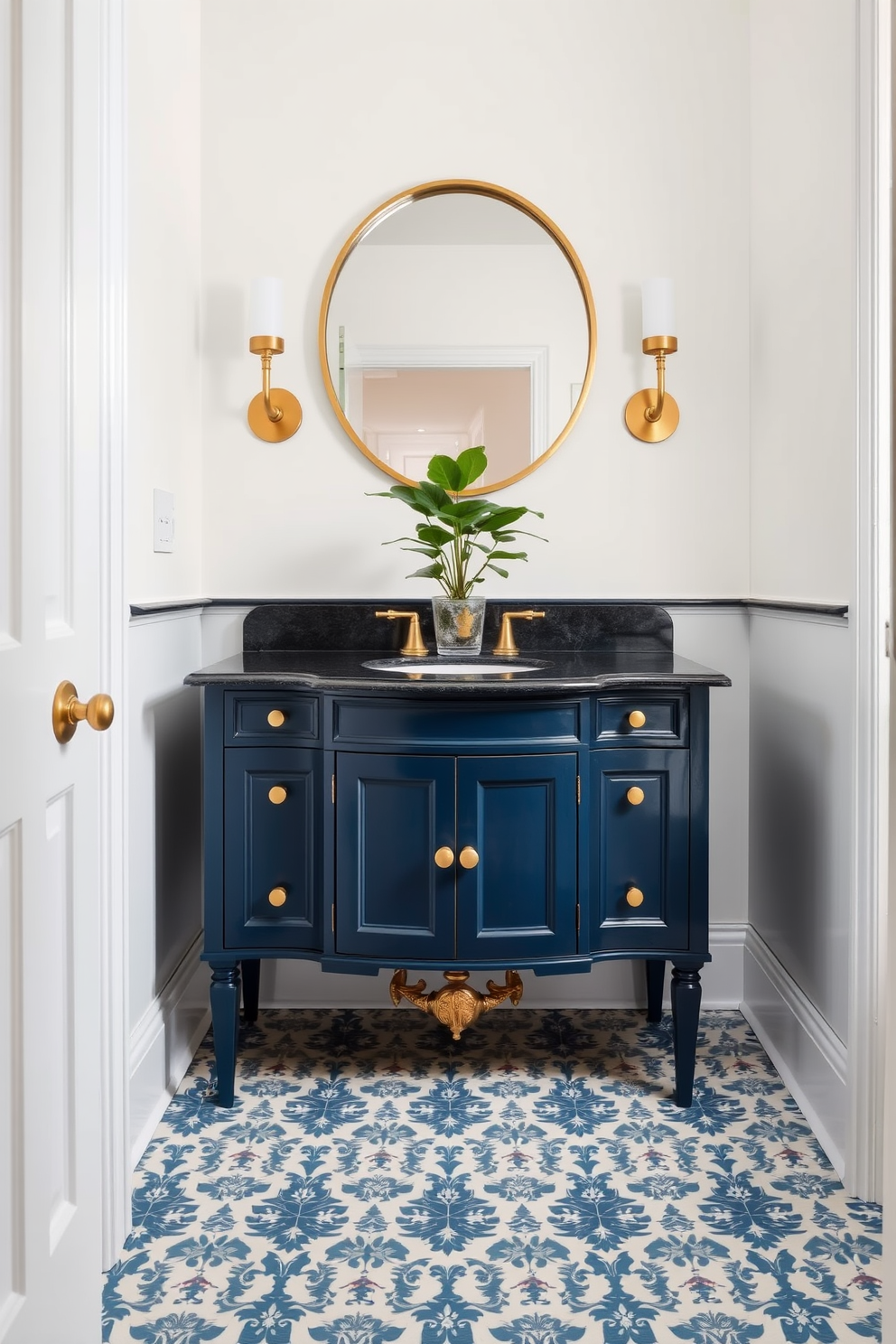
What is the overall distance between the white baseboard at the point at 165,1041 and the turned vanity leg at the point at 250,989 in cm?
9

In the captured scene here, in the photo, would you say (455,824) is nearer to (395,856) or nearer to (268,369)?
(395,856)

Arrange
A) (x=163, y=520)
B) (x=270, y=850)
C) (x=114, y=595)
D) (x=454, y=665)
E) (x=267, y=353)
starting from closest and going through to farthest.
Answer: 1. (x=114, y=595)
2. (x=270, y=850)
3. (x=163, y=520)
4. (x=454, y=665)
5. (x=267, y=353)

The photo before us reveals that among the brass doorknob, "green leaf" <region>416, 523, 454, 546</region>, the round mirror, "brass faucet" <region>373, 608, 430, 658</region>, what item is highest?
the round mirror

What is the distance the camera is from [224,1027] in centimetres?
195

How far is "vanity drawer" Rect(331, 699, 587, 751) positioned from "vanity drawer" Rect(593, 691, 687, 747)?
0.07 m

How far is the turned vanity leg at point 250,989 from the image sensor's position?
2.34 m

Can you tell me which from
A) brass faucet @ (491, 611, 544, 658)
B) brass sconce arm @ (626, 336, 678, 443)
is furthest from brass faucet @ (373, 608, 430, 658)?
brass sconce arm @ (626, 336, 678, 443)

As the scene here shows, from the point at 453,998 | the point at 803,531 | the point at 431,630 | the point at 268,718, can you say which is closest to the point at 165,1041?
the point at 453,998

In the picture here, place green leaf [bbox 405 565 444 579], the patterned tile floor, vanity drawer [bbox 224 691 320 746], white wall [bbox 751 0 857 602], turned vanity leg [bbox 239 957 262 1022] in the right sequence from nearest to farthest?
1. the patterned tile floor
2. white wall [bbox 751 0 857 602]
3. vanity drawer [bbox 224 691 320 746]
4. green leaf [bbox 405 565 444 579]
5. turned vanity leg [bbox 239 957 262 1022]

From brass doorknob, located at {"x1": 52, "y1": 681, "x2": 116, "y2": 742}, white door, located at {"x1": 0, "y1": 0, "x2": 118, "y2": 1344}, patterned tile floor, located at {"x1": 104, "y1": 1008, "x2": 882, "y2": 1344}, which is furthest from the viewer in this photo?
patterned tile floor, located at {"x1": 104, "y1": 1008, "x2": 882, "y2": 1344}

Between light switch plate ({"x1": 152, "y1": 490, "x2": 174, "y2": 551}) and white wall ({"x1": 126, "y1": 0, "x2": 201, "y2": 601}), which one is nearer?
white wall ({"x1": 126, "y1": 0, "x2": 201, "y2": 601})

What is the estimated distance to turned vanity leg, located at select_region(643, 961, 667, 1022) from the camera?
2.32 m

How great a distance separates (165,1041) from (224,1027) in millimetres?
151

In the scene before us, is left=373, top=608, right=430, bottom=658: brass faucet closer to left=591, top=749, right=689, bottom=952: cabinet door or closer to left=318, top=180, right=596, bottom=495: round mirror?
left=318, top=180, right=596, bottom=495: round mirror
